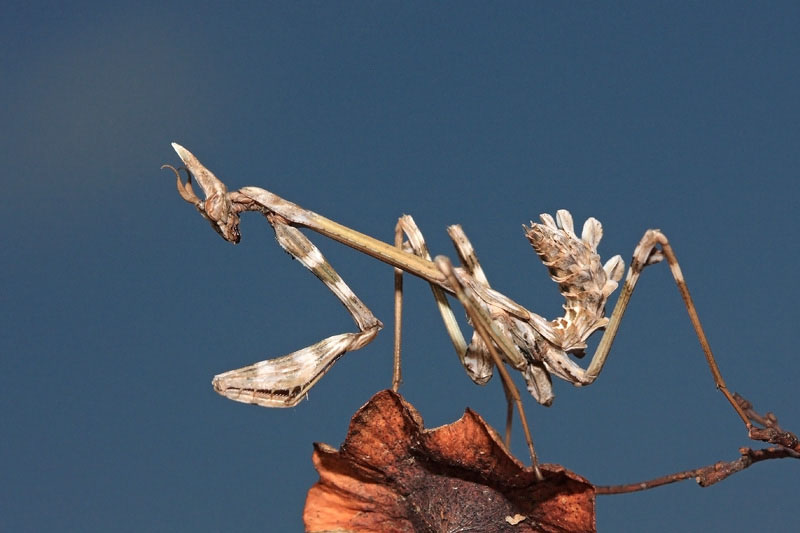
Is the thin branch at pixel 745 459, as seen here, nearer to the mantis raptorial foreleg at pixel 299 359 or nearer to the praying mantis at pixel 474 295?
the praying mantis at pixel 474 295

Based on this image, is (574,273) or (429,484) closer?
(429,484)

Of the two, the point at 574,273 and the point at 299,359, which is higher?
the point at 574,273

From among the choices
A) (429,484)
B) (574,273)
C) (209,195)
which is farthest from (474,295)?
(209,195)

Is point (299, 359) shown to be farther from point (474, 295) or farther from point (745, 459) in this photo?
point (745, 459)

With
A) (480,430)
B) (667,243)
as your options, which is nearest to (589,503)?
(480,430)

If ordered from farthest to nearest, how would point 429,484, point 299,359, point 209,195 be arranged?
point 209,195
point 299,359
point 429,484

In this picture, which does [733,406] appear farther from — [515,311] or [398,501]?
[398,501]

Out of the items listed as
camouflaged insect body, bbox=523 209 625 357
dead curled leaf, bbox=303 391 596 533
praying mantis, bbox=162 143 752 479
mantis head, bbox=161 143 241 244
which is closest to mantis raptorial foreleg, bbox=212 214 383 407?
praying mantis, bbox=162 143 752 479
